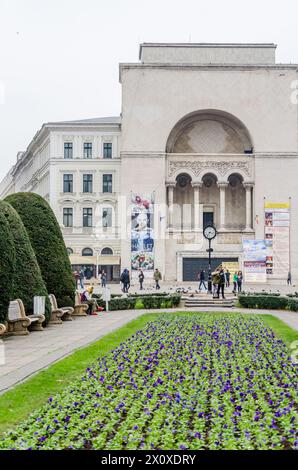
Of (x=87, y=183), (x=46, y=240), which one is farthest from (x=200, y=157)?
(x=46, y=240)

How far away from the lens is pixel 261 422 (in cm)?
841

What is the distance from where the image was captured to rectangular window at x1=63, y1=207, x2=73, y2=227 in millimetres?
66500

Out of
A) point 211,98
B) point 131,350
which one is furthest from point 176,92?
A: point 131,350

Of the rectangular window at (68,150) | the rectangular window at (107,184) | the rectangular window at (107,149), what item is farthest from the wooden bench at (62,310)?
the rectangular window at (68,150)

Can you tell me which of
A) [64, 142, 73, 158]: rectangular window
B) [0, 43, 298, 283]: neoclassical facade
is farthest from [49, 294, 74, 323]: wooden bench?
[64, 142, 73, 158]: rectangular window

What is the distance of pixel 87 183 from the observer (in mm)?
66938

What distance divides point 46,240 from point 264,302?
11819mm

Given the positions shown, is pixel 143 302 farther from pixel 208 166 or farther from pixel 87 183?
pixel 87 183

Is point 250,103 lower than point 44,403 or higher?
higher

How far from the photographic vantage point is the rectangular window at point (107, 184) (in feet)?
220

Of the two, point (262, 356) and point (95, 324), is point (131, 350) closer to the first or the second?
point (262, 356)

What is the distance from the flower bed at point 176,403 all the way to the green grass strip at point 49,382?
0.75 feet

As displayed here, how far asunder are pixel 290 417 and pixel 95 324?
14.8 metres

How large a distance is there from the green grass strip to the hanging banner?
4234cm
